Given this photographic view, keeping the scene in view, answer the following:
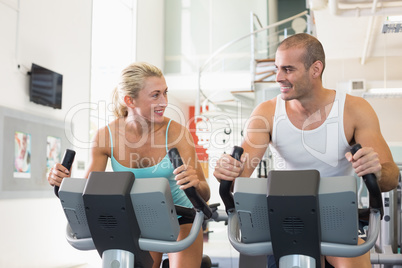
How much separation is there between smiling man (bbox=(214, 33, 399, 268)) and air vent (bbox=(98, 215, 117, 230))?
1.86ft

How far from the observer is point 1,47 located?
4.82 m

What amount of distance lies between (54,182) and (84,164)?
4.69 meters

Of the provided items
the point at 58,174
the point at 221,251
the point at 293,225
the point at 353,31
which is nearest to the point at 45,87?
the point at 221,251

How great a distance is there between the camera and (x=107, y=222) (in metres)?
1.65

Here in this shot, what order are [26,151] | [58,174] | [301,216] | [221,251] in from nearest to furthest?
1. [301,216]
2. [58,174]
3. [26,151]
4. [221,251]

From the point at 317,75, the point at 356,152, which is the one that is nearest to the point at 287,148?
the point at 317,75

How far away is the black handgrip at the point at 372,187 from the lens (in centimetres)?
151

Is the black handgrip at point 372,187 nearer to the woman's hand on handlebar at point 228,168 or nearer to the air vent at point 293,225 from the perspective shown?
the air vent at point 293,225

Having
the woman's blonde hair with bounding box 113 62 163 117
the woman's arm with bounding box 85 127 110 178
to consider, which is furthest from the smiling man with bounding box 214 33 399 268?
the woman's arm with bounding box 85 127 110 178

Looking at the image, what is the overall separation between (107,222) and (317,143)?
86 cm

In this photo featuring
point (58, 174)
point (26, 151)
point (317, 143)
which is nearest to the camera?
point (58, 174)

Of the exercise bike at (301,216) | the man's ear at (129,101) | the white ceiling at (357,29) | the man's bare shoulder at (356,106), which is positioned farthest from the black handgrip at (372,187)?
the white ceiling at (357,29)

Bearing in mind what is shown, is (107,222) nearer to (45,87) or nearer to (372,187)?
(372,187)

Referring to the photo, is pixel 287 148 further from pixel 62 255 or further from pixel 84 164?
pixel 84 164
